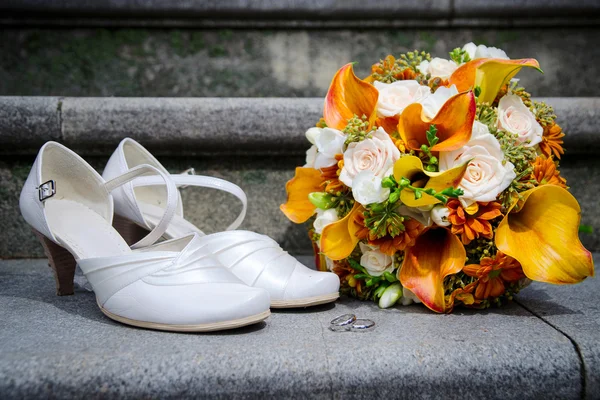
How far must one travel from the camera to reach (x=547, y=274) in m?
1.10

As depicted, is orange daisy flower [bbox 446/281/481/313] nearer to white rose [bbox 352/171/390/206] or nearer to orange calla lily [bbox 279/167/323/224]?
white rose [bbox 352/171/390/206]

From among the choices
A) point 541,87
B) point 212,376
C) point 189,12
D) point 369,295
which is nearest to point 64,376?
point 212,376

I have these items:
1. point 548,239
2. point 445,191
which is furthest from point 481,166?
point 548,239

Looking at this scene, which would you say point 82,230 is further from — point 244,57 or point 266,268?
point 244,57

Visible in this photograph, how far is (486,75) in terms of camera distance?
47.9 inches

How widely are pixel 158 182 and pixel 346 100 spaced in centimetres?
51

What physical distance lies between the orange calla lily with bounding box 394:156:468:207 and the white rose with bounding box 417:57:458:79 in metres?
0.32

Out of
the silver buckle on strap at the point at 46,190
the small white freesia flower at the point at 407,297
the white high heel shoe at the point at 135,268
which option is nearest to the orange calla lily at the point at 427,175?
the small white freesia flower at the point at 407,297

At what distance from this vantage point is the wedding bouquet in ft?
3.62

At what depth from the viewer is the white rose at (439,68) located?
1.31m

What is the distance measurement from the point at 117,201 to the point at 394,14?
1444 millimetres

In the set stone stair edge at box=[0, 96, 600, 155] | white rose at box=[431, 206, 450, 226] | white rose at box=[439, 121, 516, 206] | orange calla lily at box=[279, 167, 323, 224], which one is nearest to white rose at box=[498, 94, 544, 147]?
white rose at box=[439, 121, 516, 206]

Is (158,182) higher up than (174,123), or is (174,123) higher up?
(174,123)

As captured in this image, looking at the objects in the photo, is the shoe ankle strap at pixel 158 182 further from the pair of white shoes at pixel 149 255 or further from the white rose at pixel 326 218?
the white rose at pixel 326 218
